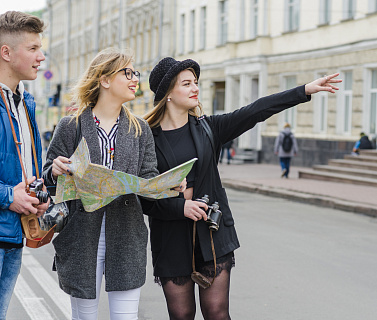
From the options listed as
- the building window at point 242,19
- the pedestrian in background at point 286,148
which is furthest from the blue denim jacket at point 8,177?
the building window at point 242,19

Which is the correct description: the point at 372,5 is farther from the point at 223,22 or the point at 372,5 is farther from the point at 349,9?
the point at 223,22

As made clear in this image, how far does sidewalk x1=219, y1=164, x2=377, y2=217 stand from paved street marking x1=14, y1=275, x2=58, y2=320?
9192 millimetres

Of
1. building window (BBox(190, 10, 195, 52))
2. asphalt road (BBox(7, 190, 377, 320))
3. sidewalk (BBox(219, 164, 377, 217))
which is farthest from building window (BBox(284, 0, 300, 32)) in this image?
asphalt road (BBox(7, 190, 377, 320))

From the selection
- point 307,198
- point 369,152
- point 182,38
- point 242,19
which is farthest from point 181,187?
point 182,38

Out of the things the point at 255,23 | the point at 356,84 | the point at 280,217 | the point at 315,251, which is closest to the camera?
the point at 315,251

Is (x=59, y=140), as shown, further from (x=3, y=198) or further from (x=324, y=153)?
(x=324, y=153)

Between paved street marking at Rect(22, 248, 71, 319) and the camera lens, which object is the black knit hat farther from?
paved street marking at Rect(22, 248, 71, 319)

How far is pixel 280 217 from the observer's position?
1413 centimetres

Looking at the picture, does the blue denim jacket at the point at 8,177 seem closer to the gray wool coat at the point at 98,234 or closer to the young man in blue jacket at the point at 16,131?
the young man in blue jacket at the point at 16,131

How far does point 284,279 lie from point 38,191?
15.6ft

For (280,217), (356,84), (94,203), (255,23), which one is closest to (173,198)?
(94,203)

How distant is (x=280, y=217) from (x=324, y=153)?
14.1 metres

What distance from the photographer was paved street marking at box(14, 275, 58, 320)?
240 inches

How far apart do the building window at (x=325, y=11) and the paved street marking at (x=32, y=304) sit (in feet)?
74.4
